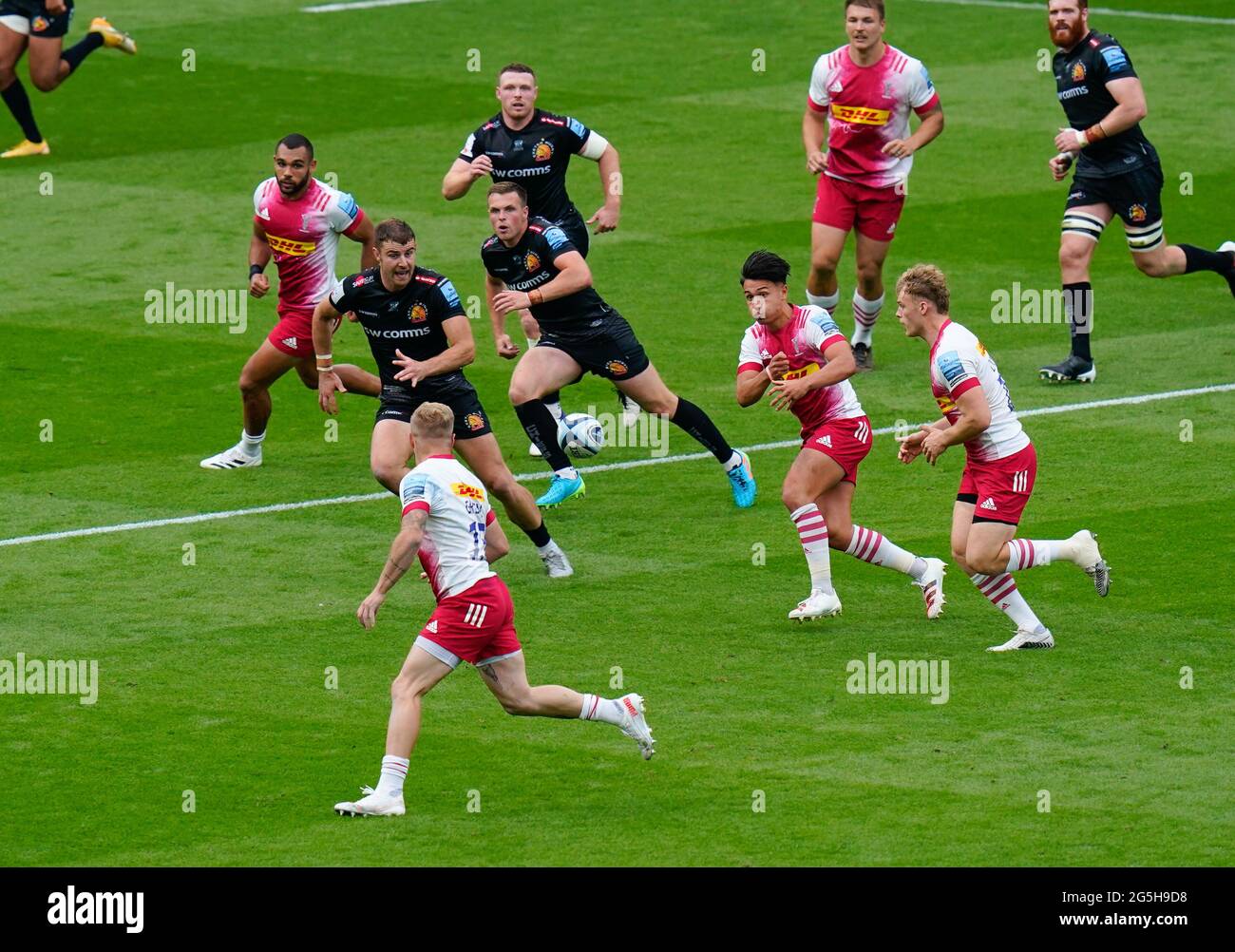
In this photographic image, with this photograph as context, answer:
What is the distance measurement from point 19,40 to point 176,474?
10.8 meters

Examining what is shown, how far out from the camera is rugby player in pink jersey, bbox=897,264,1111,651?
11641 mm

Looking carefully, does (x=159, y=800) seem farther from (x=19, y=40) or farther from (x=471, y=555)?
(x=19, y=40)

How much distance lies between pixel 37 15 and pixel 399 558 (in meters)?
17.0

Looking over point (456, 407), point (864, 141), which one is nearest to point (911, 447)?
point (456, 407)

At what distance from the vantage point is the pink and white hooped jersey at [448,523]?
33.2 feet

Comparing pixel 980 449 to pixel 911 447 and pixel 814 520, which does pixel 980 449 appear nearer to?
pixel 911 447

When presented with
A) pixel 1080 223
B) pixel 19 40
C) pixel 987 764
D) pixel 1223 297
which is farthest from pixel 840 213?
pixel 19 40

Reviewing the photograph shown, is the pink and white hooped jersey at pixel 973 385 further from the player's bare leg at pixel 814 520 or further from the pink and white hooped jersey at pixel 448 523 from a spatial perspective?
the pink and white hooped jersey at pixel 448 523

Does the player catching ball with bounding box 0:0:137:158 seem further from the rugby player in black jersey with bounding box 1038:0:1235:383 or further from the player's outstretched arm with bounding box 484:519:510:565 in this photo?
the player's outstretched arm with bounding box 484:519:510:565

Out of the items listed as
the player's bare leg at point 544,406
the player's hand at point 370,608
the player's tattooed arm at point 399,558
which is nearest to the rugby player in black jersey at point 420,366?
the player's bare leg at point 544,406

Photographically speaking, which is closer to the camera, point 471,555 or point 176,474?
point 471,555

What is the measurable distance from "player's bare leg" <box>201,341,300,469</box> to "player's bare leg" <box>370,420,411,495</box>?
240 centimetres

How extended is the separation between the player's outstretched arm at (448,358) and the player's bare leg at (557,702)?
3.10m

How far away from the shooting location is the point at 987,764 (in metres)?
10.4
